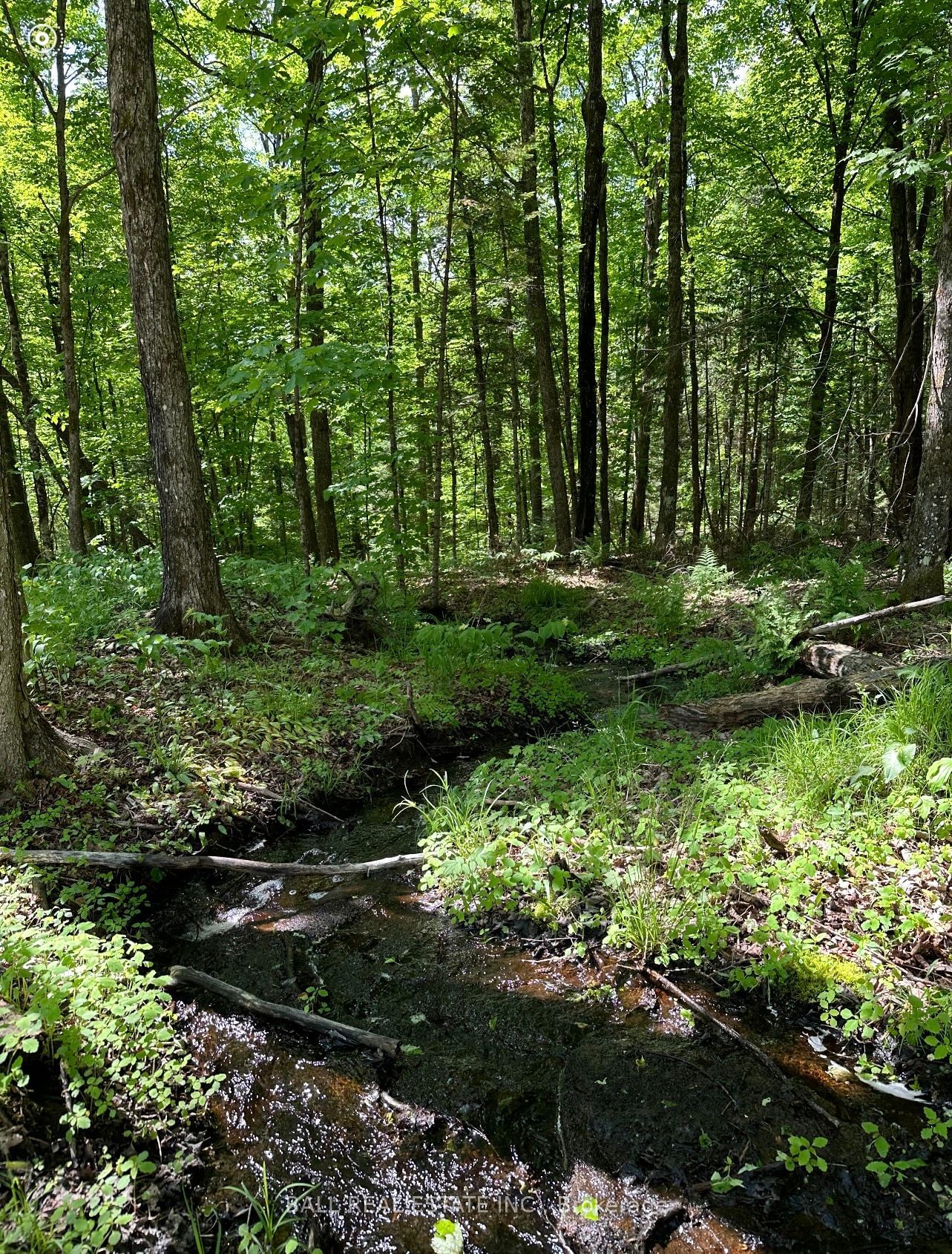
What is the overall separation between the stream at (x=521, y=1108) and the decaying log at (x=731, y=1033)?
36mm

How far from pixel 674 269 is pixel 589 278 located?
2183 millimetres

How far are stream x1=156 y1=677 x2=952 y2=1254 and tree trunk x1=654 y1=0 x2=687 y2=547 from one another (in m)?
11.0

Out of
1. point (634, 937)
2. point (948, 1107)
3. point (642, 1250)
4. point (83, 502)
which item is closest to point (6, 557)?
point (634, 937)

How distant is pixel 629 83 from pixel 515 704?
21063 millimetres

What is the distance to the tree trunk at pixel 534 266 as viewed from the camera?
1098cm

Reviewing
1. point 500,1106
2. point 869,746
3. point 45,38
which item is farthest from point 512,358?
point 500,1106

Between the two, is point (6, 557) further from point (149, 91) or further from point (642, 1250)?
point (149, 91)

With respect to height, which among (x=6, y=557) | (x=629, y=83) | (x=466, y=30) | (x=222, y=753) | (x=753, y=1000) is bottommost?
(x=753, y=1000)

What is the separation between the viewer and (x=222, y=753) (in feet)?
17.5

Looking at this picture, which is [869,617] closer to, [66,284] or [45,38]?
[45,38]

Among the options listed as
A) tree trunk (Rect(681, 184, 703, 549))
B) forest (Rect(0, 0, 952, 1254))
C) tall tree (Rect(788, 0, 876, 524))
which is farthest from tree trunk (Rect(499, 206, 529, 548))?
tall tree (Rect(788, 0, 876, 524))

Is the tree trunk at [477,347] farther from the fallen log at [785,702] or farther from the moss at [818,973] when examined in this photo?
the moss at [818,973]

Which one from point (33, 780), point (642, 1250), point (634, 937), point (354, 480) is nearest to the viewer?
point (642, 1250)

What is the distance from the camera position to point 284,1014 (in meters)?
3.20
